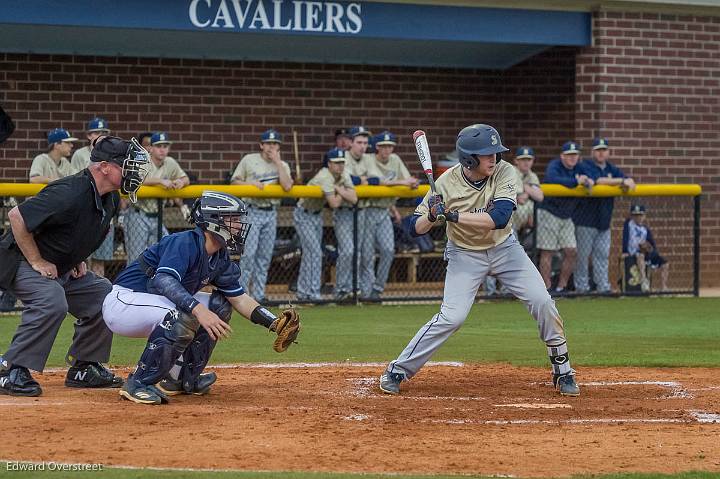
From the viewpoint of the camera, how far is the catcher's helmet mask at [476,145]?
24.7 feet

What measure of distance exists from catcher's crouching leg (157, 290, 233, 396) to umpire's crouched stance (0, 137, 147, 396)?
0.77 metres

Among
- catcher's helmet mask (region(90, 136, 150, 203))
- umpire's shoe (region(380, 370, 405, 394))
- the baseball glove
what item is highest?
catcher's helmet mask (region(90, 136, 150, 203))

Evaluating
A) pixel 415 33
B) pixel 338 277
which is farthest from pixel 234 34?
pixel 338 277

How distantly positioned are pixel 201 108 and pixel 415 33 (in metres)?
3.49

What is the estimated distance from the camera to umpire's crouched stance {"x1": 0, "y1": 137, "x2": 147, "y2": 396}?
7.13m

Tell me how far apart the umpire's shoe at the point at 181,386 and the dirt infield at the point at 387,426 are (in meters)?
0.09

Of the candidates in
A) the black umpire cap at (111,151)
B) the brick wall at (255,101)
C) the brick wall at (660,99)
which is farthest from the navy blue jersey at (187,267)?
the brick wall at (660,99)

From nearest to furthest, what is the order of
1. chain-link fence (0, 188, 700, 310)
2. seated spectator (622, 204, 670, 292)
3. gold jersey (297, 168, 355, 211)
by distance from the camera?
chain-link fence (0, 188, 700, 310) < gold jersey (297, 168, 355, 211) < seated spectator (622, 204, 670, 292)

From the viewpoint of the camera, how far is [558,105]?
61.8ft

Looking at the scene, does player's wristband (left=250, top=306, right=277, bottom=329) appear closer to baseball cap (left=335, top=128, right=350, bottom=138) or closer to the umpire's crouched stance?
the umpire's crouched stance

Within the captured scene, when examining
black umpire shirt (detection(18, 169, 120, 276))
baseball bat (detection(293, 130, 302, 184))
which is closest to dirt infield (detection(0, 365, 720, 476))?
black umpire shirt (detection(18, 169, 120, 276))

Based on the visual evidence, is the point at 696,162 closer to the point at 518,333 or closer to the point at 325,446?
the point at 518,333

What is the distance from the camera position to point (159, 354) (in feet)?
22.7

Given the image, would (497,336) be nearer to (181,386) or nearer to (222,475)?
Answer: (181,386)
